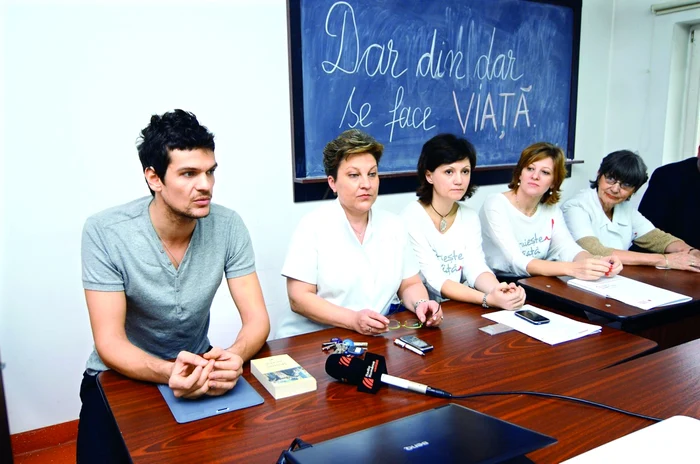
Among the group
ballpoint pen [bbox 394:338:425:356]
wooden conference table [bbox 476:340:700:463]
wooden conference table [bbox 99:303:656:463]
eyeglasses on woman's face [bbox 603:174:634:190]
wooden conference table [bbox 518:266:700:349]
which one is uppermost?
eyeglasses on woman's face [bbox 603:174:634:190]

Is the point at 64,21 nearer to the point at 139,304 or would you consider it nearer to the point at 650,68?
the point at 139,304

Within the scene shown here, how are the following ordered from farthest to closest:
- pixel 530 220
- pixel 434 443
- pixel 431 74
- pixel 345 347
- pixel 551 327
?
pixel 431 74, pixel 530 220, pixel 551 327, pixel 345 347, pixel 434 443

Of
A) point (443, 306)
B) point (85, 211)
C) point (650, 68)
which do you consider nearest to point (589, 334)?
point (443, 306)

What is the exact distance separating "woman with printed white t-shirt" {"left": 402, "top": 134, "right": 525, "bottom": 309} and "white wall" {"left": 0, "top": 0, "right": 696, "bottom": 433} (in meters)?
0.78

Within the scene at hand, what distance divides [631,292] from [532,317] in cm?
60

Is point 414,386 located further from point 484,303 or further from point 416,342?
point 484,303

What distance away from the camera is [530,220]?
256 cm

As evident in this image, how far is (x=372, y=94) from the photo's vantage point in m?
2.89

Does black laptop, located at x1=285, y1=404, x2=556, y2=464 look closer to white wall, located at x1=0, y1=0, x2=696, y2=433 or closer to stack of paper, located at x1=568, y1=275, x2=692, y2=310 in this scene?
stack of paper, located at x1=568, y1=275, x2=692, y2=310

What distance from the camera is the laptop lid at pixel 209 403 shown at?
1075 millimetres

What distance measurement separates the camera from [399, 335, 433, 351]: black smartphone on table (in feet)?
4.58

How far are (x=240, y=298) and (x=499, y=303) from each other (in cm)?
86

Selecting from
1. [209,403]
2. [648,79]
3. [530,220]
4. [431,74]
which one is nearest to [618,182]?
[530,220]

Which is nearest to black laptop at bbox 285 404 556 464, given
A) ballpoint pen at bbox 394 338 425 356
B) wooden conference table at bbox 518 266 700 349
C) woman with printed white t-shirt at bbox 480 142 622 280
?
ballpoint pen at bbox 394 338 425 356
